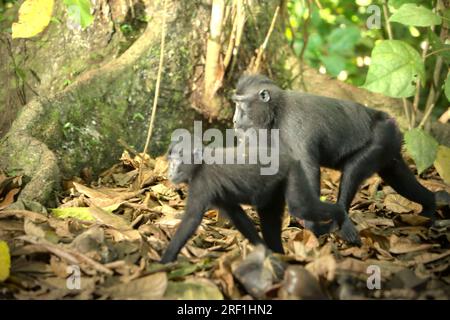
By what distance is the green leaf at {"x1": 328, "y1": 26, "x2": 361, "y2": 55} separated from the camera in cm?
970

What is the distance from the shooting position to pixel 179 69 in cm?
707

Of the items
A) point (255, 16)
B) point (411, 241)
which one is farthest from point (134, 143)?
point (411, 241)

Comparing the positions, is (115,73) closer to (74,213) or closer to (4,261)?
(74,213)

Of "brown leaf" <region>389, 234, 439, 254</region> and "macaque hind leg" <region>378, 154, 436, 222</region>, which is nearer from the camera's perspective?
"brown leaf" <region>389, 234, 439, 254</region>

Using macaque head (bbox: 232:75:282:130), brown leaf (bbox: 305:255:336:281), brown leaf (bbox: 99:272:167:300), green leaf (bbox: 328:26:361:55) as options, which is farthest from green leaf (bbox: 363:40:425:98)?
green leaf (bbox: 328:26:361:55)

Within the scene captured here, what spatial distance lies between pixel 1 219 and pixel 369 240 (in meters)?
3.09

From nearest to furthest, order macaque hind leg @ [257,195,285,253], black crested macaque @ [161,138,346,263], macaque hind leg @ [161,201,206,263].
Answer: macaque hind leg @ [161,201,206,263] < black crested macaque @ [161,138,346,263] < macaque hind leg @ [257,195,285,253]

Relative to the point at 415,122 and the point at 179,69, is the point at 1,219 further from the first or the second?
the point at 415,122

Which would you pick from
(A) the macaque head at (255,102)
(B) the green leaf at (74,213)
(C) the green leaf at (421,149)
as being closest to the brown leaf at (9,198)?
(B) the green leaf at (74,213)

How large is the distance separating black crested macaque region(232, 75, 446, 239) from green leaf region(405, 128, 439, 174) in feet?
0.58

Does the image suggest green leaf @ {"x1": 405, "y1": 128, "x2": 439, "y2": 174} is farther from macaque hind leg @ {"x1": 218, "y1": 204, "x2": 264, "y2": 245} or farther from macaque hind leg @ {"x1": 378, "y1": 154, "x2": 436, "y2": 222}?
macaque hind leg @ {"x1": 218, "y1": 204, "x2": 264, "y2": 245}

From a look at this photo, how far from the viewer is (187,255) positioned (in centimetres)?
467

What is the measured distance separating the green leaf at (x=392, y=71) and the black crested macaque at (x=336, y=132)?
1.09ft

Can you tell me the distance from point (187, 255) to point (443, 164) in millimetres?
3461
